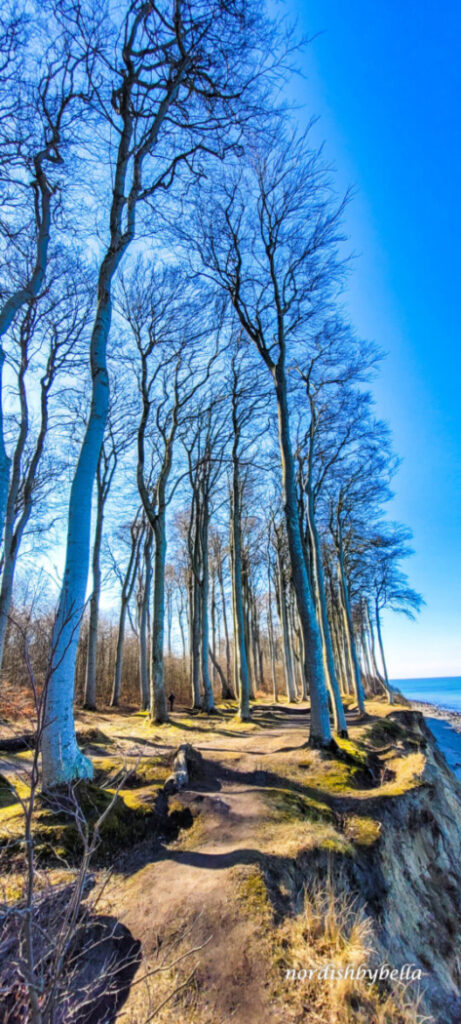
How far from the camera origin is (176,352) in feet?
43.6

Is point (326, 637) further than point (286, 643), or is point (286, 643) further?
point (286, 643)

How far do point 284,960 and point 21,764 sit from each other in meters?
5.27

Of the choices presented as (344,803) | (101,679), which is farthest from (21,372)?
(101,679)

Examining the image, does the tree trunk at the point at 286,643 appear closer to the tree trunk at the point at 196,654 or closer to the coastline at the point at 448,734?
the tree trunk at the point at 196,654

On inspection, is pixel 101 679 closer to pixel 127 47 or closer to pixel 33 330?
pixel 33 330

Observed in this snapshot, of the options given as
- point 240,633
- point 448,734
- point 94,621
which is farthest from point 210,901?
point 448,734

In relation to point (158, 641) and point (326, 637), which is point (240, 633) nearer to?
point (158, 641)

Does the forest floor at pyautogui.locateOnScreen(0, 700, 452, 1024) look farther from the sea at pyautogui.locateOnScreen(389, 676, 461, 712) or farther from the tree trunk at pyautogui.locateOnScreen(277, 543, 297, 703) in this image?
the sea at pyautogui.locateOnScreen(389, 676, 461, 712)

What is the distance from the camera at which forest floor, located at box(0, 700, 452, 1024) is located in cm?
248

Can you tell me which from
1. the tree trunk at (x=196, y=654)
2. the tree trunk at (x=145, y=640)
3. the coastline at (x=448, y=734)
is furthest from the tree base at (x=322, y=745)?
the coastline at (x=448, y=734)

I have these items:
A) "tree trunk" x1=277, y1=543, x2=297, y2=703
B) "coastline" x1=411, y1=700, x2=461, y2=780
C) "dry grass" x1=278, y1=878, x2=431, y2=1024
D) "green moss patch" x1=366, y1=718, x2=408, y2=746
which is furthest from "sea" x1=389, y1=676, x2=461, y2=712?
"dry grass" x1=278, y1=878, x2=431, y2=1024

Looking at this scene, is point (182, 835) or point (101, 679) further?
point (101, 679)

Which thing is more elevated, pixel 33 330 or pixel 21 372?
pixel 33 330

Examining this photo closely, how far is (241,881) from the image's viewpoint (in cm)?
338
